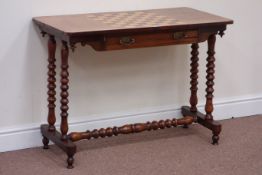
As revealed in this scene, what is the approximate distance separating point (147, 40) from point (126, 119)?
742 millimetres

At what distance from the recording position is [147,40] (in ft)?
9.29

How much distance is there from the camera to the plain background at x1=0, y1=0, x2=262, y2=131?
3020mm

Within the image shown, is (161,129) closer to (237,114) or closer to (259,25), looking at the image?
(237,114)

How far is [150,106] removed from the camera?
3473mm

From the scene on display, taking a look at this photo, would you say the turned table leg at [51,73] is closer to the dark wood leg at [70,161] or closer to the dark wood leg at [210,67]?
the dark wood leg at [70,161]

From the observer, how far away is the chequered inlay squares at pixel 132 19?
2.84m

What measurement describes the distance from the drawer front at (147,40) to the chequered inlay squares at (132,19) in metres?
0.06

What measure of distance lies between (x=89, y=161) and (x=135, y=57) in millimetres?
768

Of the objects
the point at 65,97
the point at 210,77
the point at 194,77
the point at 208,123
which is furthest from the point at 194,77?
the point at 65,97

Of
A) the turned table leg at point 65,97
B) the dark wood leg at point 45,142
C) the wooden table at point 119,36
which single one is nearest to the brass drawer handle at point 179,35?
the wooden table at point 119,36

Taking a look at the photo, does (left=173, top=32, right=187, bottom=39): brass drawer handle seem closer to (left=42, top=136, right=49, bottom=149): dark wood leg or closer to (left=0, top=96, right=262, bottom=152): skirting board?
(left=0, top=96, right=262, bottom=152): skirting board

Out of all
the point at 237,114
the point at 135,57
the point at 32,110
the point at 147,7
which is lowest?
the point at 237,114

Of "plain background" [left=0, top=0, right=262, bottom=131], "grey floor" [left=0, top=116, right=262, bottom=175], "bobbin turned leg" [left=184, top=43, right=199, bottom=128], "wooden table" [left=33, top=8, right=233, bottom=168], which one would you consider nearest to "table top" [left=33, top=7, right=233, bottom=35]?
"wooden table" [left=33, top=8, right=233, bottom=168]

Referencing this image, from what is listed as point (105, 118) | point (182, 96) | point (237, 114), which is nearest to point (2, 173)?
point (105, 118)
